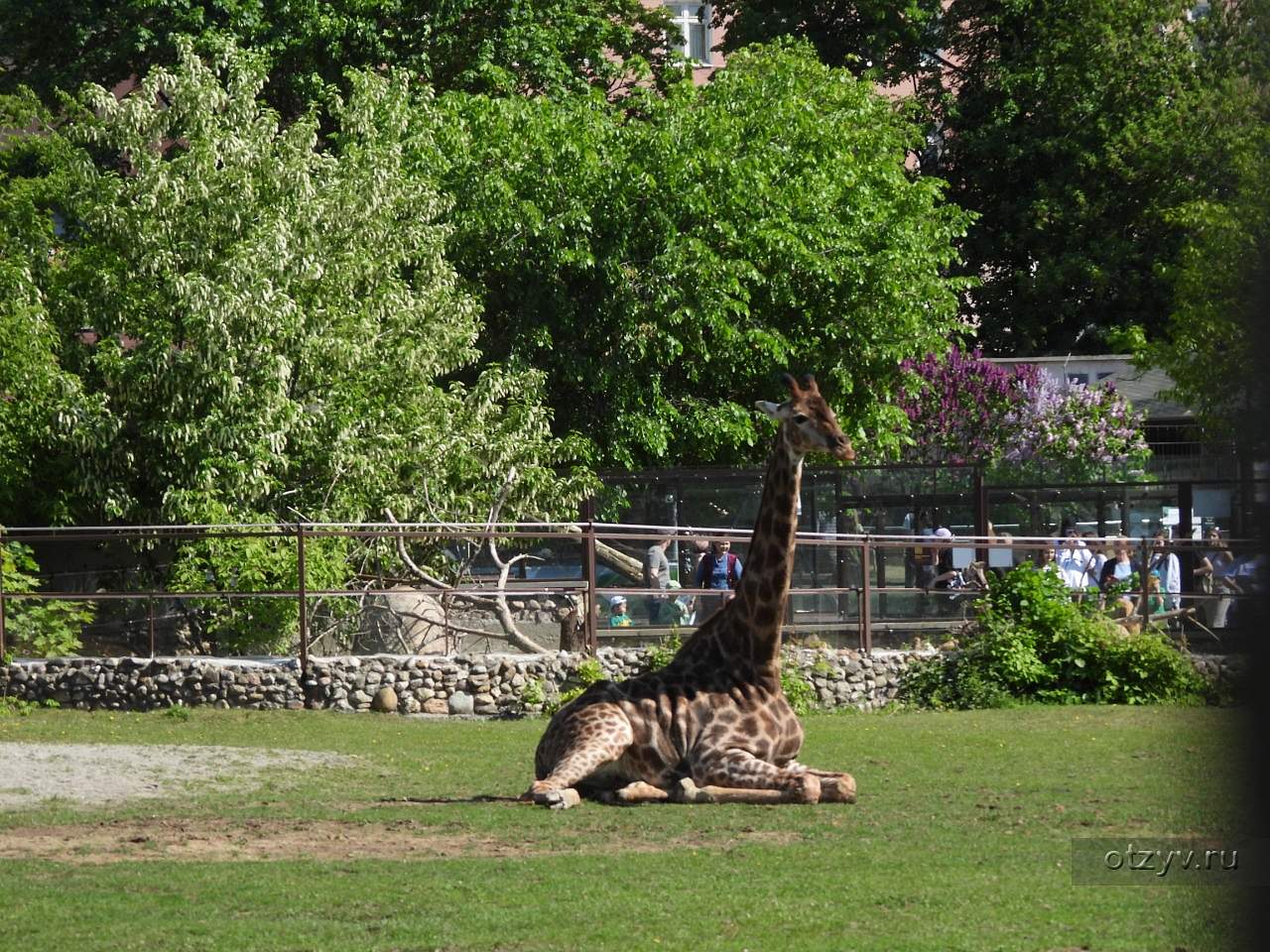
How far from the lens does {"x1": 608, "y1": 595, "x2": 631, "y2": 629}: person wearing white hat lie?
62.0 ft

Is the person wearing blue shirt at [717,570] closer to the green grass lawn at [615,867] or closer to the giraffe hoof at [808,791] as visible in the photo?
the green grass lawn at [615,867]

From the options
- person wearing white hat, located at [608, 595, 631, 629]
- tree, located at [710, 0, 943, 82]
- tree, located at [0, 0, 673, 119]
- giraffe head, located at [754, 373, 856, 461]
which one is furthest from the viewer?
tree, located at [710, 0, 943, 82]

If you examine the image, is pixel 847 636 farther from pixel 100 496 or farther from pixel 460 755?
pixel 100 496

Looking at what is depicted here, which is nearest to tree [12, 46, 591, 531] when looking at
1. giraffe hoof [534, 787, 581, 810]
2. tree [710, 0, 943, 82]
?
giraffe hoof [534, 787, 581, 810]

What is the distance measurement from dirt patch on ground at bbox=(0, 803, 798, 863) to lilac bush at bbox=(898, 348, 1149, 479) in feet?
90.2

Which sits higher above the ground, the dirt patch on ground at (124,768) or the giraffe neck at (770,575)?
the giraffe neck at (770,575)

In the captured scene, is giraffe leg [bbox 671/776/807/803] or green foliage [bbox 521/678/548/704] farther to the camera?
green foliage [bbox 521/678/548/704]

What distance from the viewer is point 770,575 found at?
10.7m

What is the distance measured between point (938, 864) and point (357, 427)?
13.7 m

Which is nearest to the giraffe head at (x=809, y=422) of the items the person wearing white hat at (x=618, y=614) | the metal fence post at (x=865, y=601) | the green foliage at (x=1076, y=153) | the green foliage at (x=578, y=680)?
the green foliage at (x=578, y=680)

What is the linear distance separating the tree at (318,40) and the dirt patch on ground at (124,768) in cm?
1936

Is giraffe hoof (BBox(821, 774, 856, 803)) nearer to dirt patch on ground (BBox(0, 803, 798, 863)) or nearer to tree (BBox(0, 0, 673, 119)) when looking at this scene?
dirt patch on ground (BBox(0, 803, 798, 863))

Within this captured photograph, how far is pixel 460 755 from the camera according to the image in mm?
13328

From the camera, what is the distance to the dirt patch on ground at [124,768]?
35.8 feet
